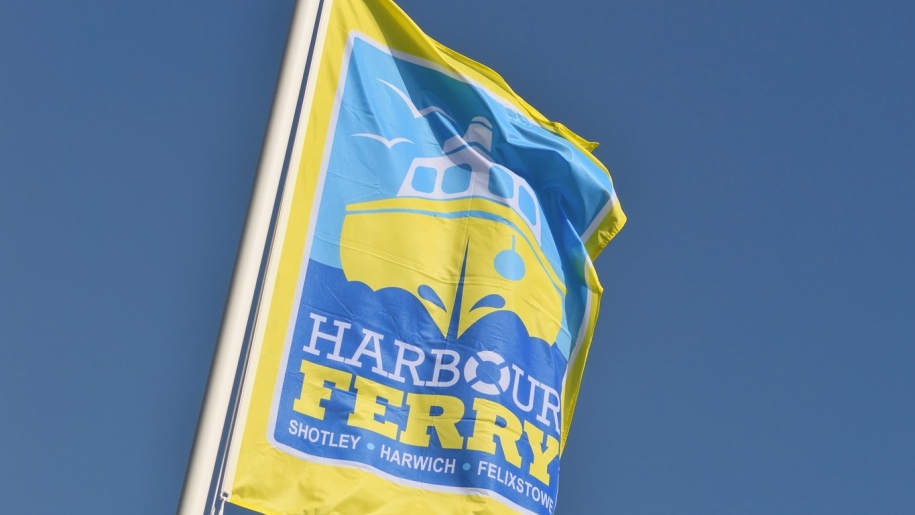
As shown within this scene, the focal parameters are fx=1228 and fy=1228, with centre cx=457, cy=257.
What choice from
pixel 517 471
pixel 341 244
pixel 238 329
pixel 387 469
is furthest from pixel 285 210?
pixel 517 471

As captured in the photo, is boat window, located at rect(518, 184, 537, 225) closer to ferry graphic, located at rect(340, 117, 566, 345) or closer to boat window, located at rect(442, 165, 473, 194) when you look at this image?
ferry graphic, located at rect(340, 117, 566, 345)

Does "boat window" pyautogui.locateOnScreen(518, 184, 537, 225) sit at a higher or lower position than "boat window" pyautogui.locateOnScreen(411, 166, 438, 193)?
higher

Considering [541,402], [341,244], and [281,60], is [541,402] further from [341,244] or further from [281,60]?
[281,60]

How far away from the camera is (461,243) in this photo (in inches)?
364

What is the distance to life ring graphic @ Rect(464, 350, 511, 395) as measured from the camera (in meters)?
8.75

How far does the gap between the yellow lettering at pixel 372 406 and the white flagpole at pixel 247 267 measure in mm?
1184

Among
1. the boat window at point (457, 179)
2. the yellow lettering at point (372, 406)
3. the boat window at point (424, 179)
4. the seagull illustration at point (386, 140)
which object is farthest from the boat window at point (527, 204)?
the yellow lettering at point (372, 406)

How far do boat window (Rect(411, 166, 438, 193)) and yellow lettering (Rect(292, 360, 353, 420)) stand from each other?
1.72 meters

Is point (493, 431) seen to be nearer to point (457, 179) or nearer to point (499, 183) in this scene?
point (457, 179)

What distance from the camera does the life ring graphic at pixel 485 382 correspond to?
8750mm

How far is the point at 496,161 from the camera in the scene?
10.2 meters

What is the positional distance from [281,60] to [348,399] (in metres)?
2.25

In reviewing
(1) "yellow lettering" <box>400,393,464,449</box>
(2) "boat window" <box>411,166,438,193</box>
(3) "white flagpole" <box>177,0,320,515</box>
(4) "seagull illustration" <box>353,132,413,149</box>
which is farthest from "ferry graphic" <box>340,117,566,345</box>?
(3) "white flagpole" <box>177,0,320,515</box>

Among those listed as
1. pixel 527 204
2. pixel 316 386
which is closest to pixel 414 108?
pixel 527 204
